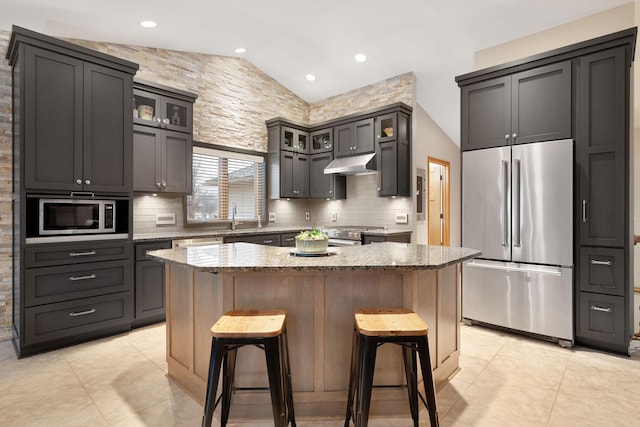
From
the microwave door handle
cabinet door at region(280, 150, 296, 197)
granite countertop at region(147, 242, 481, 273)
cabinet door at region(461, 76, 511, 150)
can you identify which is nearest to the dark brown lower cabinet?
the microwave door handle

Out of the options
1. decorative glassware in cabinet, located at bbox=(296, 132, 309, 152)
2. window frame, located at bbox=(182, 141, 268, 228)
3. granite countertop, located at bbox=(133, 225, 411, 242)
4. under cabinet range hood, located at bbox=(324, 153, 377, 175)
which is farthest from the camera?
decorative glassware in cabinet, located at bbox=(296, 132, 309, 152)

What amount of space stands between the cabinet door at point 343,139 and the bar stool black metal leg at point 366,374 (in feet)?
13.2

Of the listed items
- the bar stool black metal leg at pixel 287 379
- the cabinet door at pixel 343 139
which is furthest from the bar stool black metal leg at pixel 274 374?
the cabinet door at pixel 343 139

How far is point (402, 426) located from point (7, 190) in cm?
400

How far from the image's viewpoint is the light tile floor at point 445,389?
2.05 metres

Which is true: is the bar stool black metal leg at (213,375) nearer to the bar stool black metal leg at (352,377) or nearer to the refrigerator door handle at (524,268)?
the bar stool black metal leg at (352,377)

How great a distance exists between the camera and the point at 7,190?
3.33 meters

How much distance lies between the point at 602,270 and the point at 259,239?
149 inches

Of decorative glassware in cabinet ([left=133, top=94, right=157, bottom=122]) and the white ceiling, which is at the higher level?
the white ceiling

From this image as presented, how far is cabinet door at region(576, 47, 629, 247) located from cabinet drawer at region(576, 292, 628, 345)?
19.1 inches

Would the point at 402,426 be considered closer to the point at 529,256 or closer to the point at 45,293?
the point at 529,256

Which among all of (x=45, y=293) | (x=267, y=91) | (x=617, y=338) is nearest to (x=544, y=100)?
(x=617, y=338)

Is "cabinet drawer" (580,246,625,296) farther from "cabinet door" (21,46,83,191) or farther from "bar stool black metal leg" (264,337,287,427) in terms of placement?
"cabinet door" (21,46,83,191)

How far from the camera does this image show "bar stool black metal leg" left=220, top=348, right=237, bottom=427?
1880mm
